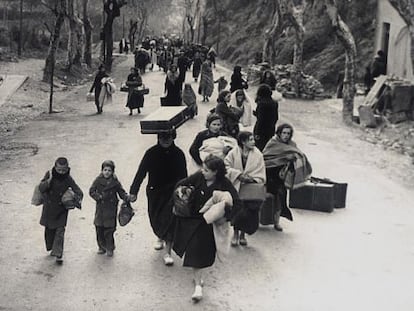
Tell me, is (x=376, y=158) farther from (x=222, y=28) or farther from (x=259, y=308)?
Answer: (x=222, y=28)

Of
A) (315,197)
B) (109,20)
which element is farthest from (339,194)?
(109,20)

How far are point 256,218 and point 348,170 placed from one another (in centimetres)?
586

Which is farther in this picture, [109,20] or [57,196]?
[109,20]

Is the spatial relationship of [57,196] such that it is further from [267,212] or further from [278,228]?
[278,228]

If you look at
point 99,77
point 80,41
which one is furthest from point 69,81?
point 99,77

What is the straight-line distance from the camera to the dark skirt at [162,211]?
865cm

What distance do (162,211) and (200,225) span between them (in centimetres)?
97

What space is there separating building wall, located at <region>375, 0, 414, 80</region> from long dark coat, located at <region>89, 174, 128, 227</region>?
1640 cm

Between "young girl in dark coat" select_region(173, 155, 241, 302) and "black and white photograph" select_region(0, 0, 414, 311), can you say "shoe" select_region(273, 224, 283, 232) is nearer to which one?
"black and white photograph" select_region(0, 0, 414, 311)

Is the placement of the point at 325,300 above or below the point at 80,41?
below

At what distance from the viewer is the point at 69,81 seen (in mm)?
31172

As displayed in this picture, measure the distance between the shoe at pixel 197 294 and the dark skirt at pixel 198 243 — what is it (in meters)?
0.21

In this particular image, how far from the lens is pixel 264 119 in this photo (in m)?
11.9

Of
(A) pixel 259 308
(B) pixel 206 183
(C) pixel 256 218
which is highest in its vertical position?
(B) pixel 206 183
